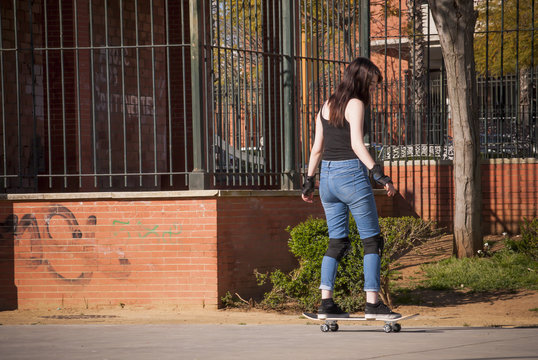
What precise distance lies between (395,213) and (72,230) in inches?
258

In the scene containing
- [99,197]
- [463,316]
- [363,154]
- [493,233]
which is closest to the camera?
[363,154]

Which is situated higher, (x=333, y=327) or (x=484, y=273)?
(x=333, y=327)

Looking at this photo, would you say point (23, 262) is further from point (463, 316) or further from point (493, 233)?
point (493, 233)

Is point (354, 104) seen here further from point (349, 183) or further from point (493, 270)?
point (493, 270)

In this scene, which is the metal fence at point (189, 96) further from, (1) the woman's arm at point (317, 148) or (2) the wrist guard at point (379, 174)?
(2) the wrist guard at point (379, 174)

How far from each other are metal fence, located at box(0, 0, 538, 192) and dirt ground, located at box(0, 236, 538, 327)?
4.94 feet

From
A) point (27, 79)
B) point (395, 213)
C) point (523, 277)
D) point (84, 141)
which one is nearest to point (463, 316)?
point (523, 277)

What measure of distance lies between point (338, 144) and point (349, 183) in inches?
13.5

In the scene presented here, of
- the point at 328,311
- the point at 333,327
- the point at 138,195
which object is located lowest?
the point at 333,327

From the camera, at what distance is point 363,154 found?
22.9ft

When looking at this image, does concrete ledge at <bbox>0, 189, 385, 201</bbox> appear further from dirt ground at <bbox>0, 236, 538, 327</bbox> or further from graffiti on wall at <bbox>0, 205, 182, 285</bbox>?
dirt ground at <bbox>0, 236, 538, 327</bbox>

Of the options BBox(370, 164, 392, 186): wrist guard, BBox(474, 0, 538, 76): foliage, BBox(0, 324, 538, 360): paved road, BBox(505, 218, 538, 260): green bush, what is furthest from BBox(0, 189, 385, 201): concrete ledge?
BBox(474, 0, 538, 76): foliage

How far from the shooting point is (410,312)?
364 inches

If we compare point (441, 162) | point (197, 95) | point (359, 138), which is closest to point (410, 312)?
point (359, 138)
